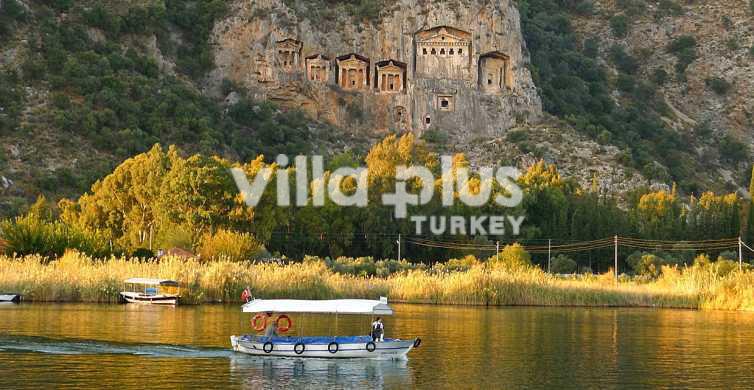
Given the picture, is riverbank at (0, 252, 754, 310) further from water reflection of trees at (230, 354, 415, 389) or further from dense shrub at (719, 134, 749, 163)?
dense shrub at (719, 134, 749, 163)

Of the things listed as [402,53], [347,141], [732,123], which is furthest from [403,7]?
[732,123]

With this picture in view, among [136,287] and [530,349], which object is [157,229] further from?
[530,349]

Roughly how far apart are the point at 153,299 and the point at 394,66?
68123 millimetres

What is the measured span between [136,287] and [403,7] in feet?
223

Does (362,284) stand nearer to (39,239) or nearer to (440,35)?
(39,239)

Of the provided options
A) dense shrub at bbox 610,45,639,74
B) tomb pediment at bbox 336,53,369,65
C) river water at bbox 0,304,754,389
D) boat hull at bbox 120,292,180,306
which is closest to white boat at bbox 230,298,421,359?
river water at bbox 0,304,754,389

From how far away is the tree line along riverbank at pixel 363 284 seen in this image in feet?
169

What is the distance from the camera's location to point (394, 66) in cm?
11612

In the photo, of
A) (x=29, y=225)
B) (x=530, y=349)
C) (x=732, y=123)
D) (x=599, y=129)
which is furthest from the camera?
(x=732, y=123)

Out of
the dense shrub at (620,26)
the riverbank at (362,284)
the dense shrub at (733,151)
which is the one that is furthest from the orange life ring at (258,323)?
the dense shrub at (620,26)

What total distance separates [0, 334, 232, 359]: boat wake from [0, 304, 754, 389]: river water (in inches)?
1.4

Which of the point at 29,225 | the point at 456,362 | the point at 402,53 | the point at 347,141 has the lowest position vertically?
the point at 456,362

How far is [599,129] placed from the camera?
404ft

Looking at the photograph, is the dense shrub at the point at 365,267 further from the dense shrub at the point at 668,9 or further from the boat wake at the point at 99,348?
the dense shrub at the point at 668,9
